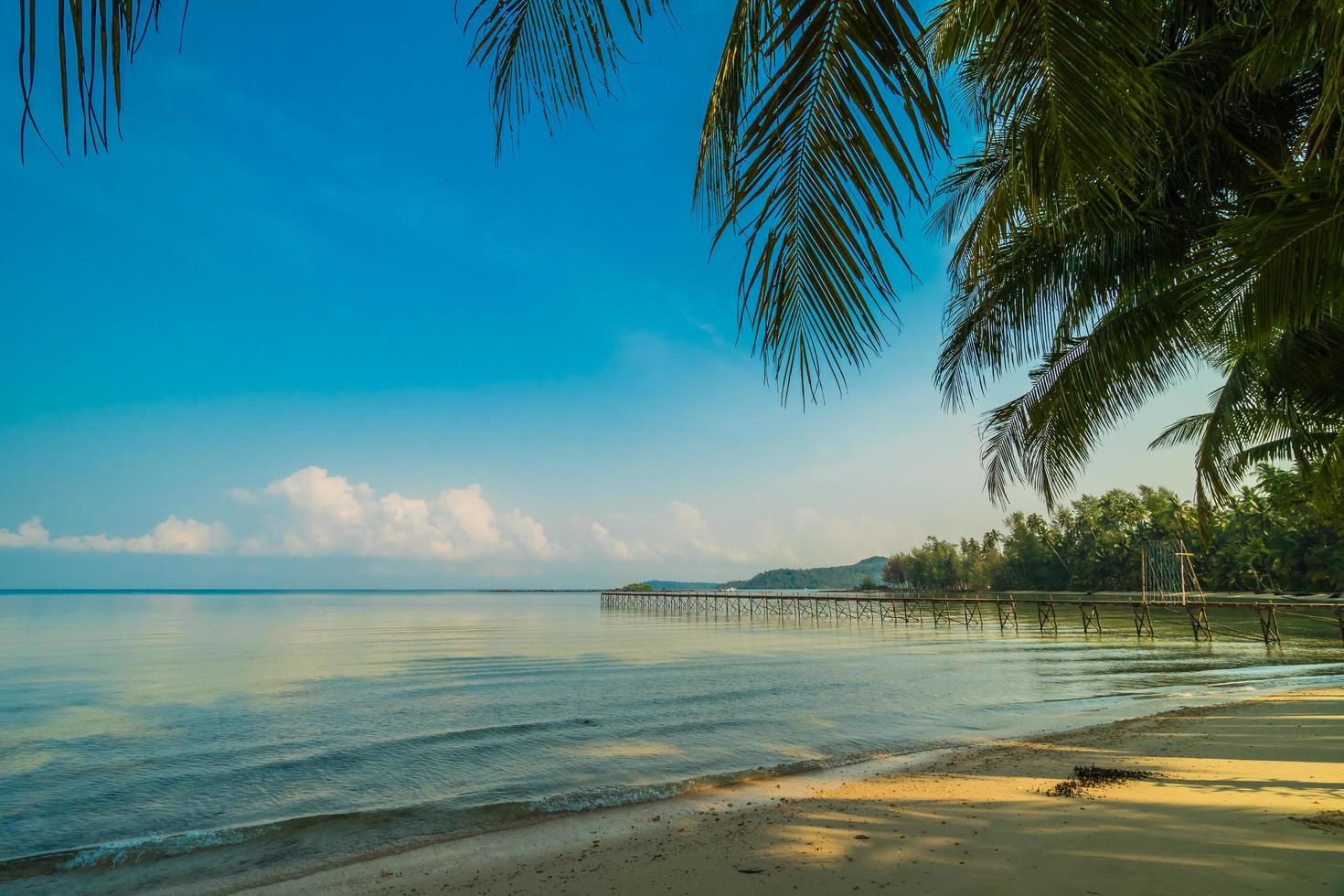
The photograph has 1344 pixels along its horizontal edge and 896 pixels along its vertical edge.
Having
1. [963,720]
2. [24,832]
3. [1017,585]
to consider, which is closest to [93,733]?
[24,832]

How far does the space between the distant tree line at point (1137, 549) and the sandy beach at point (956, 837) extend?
1209 cm

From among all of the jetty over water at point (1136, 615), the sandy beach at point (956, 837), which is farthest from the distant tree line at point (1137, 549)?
the sandy beach at point (956, 837)

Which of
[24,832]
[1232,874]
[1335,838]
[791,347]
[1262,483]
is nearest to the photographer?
[791,347]

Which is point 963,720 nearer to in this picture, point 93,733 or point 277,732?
point 277,732

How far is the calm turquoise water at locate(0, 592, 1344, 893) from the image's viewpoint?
6781 mm

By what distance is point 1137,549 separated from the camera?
65750 millimetres

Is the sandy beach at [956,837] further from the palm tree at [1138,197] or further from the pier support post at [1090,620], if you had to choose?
the pier support post at [1090,620]

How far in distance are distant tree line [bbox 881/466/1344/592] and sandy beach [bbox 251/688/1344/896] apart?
12.1 m

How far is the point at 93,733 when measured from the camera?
11516mm

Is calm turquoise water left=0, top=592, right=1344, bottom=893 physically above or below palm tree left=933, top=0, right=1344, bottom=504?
below

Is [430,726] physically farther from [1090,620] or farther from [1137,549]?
[1137,549]

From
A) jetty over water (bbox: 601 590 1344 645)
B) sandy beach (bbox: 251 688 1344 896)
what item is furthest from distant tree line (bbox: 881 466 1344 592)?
sandy beach (bbox: 251 688 1344 896)

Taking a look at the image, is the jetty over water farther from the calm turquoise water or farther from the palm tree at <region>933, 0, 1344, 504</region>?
the palm tree at <region>933, 0, 1344, 504</region>

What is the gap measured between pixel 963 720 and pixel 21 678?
2409 centimetres
